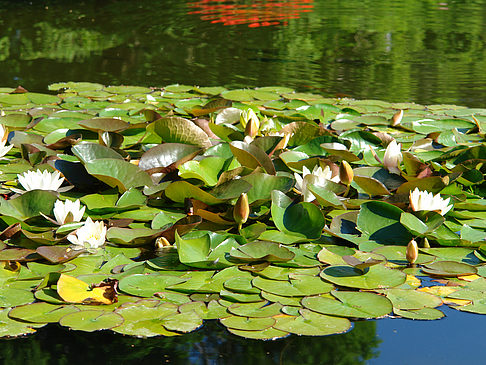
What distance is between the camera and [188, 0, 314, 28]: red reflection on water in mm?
7609

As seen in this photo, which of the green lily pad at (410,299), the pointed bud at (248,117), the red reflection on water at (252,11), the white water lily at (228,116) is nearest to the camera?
the green lily pad at (410,299)

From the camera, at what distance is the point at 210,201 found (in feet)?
6.91

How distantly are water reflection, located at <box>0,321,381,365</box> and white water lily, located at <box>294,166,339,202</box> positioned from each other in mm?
703

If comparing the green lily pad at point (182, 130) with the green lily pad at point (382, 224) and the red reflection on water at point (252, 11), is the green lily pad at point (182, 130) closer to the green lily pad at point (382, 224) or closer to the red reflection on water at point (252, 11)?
the green lily pad at point (382, 224)

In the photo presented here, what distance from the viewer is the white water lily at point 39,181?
2143 mm

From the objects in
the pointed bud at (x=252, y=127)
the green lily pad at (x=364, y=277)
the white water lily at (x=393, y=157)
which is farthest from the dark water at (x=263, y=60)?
the pointed bud at (x=252, y=127)

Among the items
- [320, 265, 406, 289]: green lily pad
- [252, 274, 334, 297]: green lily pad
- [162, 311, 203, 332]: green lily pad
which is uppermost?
[162, 311, 203, 332]: green lily pad

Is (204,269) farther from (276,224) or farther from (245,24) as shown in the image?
(245,24)

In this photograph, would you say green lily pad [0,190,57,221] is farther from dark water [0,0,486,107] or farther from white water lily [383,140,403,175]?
dark water [0,0,486,107]

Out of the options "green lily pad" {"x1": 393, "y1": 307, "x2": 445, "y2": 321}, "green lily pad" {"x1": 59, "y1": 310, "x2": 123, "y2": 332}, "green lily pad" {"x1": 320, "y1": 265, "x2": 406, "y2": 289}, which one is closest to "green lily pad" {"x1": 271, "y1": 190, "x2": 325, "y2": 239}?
"green lily pad" {"x1": 320, "y1": 265, "x2": 406, "y2": 289}

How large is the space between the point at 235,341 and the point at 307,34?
563 cm

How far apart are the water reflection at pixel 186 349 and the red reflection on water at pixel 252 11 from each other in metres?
6.16

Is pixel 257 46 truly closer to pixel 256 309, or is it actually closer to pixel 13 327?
pixel 256 309

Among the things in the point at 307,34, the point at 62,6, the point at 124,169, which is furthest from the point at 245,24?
the point at 124,169
